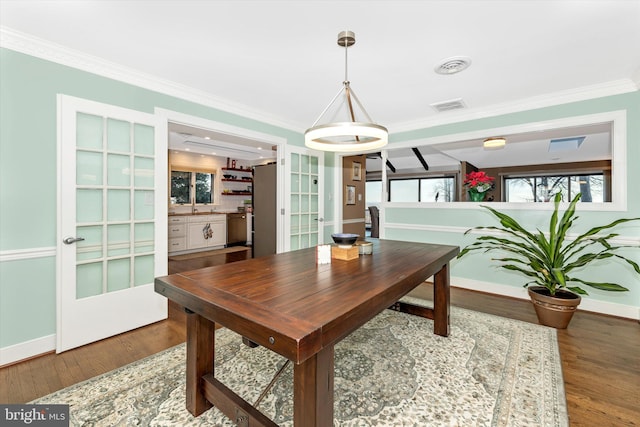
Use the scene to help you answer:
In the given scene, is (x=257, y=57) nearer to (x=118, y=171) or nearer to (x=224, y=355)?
(x=118, y=171)

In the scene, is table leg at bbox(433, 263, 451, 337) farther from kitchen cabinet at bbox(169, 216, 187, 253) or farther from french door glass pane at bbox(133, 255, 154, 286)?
kitchen cabinet at bbox(169, 216, 187, 253)

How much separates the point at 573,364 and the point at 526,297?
58.6 inches

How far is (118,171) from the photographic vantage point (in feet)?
8.23

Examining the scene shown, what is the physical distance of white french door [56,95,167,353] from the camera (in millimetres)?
2215

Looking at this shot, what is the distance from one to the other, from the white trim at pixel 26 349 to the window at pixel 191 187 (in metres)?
4.91

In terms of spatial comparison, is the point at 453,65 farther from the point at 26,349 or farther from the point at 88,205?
the point at 26,349

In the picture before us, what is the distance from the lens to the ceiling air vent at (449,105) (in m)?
3.32

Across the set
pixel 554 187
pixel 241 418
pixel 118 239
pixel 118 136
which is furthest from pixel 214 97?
pixel 554 187

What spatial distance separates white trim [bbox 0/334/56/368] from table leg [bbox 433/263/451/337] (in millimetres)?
3089

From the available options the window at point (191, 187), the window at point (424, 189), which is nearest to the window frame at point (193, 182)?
the window at point (191, 187)

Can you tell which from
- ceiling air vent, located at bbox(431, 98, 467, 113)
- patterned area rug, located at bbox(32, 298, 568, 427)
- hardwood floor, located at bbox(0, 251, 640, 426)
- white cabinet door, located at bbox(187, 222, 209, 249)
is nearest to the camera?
patterned area rug, located at bbox(32, 298, 568, 427)

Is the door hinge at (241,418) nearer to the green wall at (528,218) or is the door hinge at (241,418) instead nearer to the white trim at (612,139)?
the green wall at (528,218)

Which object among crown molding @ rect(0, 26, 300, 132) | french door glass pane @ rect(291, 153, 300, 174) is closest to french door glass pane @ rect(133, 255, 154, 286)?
crown molding @ rect(0, 26, 300, 132)

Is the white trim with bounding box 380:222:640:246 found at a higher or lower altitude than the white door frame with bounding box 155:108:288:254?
lower
